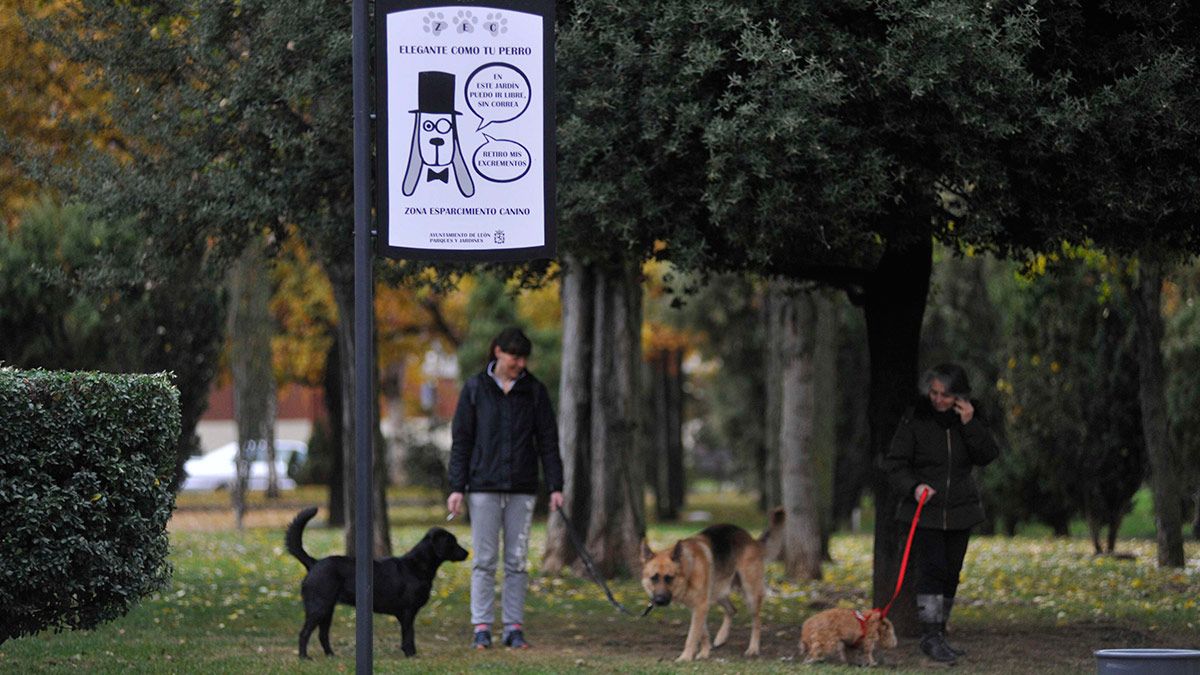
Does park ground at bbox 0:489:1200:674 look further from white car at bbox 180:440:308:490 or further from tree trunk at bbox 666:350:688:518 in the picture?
white car at bbox 180:440:308:490

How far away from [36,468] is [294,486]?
40.9m

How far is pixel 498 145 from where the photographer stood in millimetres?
7430

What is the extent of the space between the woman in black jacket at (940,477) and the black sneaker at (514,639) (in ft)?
8.34

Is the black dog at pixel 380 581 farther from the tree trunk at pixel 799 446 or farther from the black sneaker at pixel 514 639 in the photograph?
the tree trunk at pixel 799 446

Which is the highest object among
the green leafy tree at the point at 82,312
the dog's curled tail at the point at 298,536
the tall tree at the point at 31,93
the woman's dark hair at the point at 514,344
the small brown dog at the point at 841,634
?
the tall tree at the point at 31,93

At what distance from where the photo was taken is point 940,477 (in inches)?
405

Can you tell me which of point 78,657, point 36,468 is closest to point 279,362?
point 78,657

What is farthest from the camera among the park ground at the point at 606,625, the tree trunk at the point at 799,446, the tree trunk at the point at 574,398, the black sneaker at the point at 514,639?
the tree trunk at the point at 799,446

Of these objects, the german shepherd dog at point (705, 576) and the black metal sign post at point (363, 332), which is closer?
the black metal sign post at point (363, 332)

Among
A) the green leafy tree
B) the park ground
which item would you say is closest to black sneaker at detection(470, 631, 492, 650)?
the park ground

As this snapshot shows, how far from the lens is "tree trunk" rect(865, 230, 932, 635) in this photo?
1133 centimetres

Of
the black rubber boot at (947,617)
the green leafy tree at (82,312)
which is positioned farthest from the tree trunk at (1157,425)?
the green leafy tree at (82,312)

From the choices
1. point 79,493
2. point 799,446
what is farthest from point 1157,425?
point 79,493

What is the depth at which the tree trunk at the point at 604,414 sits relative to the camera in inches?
655
